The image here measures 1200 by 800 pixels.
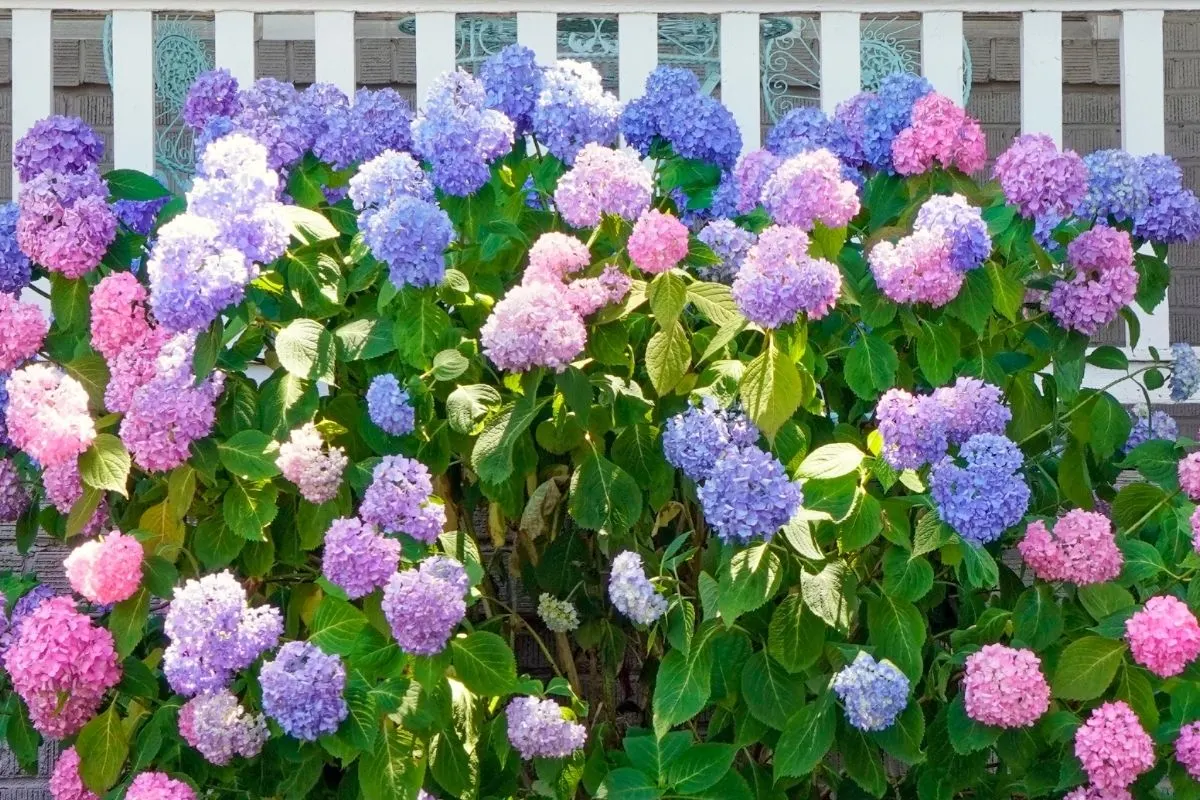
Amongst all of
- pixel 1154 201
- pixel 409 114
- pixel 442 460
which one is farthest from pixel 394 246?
pixel 1154 201

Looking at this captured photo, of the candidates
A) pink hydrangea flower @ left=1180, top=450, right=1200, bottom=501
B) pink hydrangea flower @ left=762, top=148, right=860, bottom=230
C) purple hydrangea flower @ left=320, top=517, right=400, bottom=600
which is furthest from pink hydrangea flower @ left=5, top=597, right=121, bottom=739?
pink hydrangea flower @ left=1180, top=450, right=1200, bottom=501

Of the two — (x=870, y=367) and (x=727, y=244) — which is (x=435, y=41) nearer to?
(x=727, y=244)

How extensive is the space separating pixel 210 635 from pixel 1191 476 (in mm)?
1444

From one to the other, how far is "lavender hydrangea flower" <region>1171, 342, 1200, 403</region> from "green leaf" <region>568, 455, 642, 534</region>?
1083 millimetres

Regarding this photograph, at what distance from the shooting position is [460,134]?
2.60 metres

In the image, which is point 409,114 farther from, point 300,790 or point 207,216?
point 300,790

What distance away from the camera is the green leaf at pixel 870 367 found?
2553 millimetres

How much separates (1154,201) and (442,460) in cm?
118

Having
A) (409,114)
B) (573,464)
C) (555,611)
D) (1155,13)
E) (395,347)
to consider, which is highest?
(1155,13)

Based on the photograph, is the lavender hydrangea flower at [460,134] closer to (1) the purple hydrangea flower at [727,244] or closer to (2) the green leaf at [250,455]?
(1) the purple hydrangea flower at [727,244]

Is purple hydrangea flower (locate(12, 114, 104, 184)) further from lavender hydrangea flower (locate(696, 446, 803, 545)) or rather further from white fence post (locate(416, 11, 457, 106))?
lavender hydrangea flower (locate(696, 446, 803, 545))

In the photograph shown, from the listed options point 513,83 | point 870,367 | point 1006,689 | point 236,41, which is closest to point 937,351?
point 870,367

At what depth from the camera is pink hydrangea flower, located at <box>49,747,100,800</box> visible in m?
2.72

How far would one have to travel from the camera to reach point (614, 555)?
8.93ft
